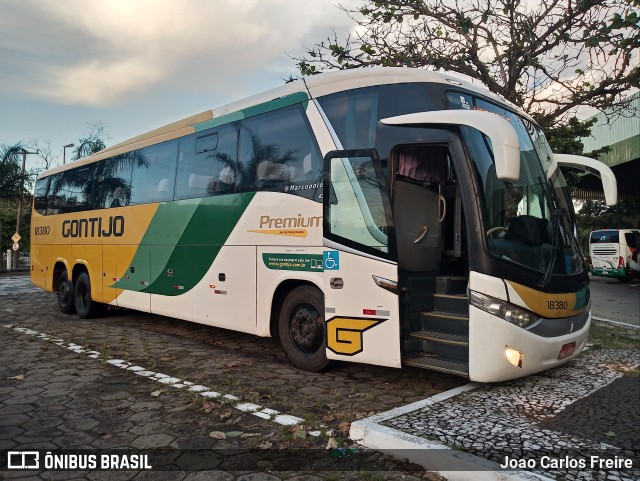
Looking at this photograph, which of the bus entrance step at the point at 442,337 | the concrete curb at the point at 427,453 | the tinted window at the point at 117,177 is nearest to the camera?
the concrete curb at the point at 427,453

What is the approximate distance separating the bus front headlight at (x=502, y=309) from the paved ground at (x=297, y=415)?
30.8 inches

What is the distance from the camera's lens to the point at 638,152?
2062cm

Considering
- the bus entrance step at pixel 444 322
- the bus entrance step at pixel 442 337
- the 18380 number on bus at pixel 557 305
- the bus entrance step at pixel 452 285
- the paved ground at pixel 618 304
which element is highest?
the bus entrance step at pixel 452 285

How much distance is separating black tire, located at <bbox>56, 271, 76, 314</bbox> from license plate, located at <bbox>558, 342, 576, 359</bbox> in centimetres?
1001

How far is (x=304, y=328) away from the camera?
6.02 m

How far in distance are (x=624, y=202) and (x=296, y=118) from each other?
115ft

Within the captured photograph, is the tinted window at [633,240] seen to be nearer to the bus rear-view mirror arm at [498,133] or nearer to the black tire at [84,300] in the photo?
the bus rear-view mirror arm at [498,133]

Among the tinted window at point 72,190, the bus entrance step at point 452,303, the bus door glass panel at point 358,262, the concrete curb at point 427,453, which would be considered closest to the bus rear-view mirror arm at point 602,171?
the bus entrance step at point 452,303

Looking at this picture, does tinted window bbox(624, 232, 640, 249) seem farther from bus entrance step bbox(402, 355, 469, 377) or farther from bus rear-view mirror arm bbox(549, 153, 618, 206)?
bus entrance step bbox(402, 355, 469, 377)

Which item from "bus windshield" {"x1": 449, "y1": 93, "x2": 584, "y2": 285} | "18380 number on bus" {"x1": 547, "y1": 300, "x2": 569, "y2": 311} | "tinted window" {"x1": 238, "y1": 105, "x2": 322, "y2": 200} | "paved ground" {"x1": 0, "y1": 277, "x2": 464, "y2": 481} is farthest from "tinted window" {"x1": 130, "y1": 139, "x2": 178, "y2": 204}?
"18380 number on bus" {"x1": 547, "y1": 300, "x2": 569, "y2": 311}

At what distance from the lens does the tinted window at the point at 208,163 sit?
7070mm

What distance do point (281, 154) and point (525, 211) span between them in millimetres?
2988

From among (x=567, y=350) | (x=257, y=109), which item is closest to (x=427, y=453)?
(x=567, y=350)

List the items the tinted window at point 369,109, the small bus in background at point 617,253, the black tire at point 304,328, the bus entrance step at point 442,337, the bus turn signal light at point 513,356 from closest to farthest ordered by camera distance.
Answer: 1. the bus turn signal light at point 513,356
2. the bus entrance step at point 442,337
3. the tinted window at point 369,109
4. the black tire at point 304,328
5. the small bus in background at point 617,253
